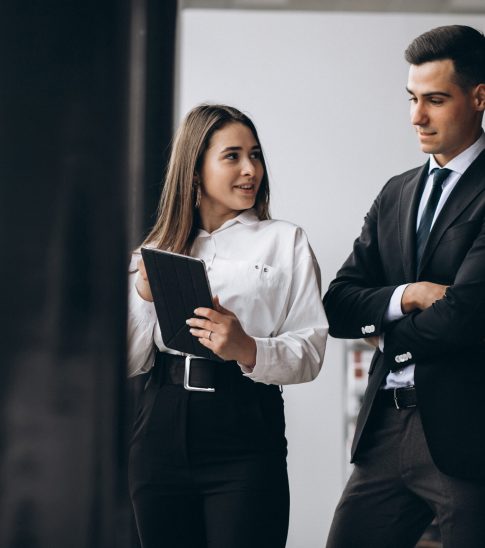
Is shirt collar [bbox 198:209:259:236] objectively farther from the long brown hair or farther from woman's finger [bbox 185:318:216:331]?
woman's finger [bbox 185:318:216:331]

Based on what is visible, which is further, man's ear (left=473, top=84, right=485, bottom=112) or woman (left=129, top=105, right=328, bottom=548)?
man's ear (left=473, top=84, right=485, bottom=112)

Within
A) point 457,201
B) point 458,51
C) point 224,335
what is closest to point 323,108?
point 458,51

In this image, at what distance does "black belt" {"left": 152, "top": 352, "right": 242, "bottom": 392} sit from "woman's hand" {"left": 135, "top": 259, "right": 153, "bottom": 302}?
6.1 inches

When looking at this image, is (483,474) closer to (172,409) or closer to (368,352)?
(172,409)

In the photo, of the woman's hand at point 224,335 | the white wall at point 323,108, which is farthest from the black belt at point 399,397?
the white wall at point 323,108

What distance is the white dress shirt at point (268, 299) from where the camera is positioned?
6.07ft

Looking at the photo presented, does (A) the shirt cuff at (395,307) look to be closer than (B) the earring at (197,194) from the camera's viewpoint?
Yes

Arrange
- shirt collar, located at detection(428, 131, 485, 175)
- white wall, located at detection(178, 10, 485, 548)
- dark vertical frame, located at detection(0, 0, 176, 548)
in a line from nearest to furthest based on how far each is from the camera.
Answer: dark vertical frame, located at detection(0, 0, 176, 548), shirt collar, located at detection(428, 131, 485, 175), white wall, located at detection(178, 10, 485, 548)

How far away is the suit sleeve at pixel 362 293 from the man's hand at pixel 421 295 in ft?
0.15

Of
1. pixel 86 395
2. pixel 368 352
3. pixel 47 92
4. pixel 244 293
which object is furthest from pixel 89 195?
pixel 368 352

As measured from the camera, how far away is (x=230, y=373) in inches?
74.0

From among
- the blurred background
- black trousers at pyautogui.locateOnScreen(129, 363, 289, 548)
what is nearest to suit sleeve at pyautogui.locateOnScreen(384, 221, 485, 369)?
black trousers at pyautogui.locateOnScreen(129, 363, 289, 548)

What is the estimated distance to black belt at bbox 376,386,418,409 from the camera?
1.92 meters

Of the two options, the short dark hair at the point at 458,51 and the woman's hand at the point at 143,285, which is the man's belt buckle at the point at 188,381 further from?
the short dark hair at the point at 458,51
